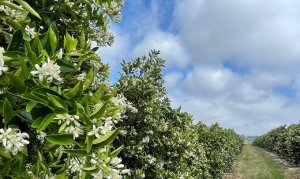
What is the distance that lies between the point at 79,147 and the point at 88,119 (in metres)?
0.16

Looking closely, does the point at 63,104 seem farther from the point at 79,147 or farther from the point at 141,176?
the point at 141,176

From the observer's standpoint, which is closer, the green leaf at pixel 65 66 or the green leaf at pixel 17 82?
the green leaf at pixel 17 82

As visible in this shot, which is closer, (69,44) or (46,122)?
(46,122)

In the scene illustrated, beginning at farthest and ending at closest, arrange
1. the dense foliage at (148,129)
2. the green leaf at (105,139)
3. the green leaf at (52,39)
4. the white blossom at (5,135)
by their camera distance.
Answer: the dense foliage at (148,129)
the green leaf at (52,39)
the green leaf at (105,139)
the white blossom at (5,135)

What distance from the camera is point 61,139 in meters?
1.84

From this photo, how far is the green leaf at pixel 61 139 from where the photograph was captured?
183 cm

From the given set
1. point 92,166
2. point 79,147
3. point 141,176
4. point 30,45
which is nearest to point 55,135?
point 79,147

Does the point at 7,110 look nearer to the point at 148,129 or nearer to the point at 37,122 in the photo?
the point at 37,122

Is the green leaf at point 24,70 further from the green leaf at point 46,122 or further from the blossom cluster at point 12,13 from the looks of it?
the blossom cluster at point 12,13

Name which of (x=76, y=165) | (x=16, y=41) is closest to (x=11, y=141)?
(x=16, y=41)

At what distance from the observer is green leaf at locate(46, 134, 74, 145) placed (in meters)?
1.83

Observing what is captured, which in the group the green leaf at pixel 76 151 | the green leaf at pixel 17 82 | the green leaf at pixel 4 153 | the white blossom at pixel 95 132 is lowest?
the green leaf at pixel 4 153

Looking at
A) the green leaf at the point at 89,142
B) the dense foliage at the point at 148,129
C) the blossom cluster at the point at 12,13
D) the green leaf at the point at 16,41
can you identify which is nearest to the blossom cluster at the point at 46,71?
the green leaf at the point at 16,41

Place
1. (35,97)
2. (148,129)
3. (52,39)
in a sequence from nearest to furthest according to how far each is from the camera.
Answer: (35,97) < (52,39) < (148,129)
